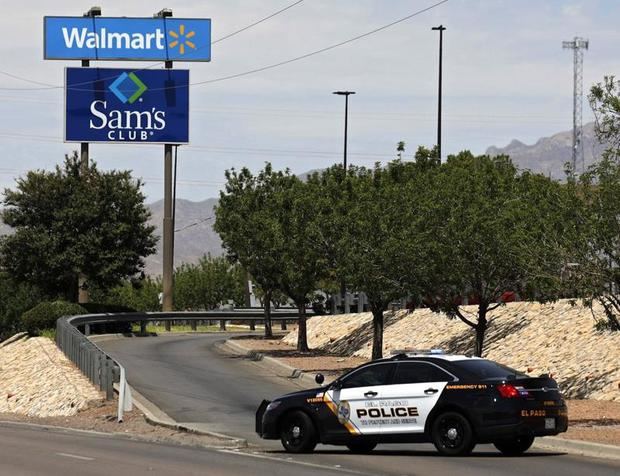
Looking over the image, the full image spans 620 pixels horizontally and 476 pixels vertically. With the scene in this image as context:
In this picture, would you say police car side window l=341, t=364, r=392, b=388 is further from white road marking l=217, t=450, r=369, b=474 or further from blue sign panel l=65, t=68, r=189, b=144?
blue sign panel l=65, t=68, r=189, b=144

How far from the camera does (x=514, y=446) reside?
861 inches

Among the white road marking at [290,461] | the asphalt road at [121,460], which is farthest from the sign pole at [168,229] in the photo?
the white road marking at [290,461]

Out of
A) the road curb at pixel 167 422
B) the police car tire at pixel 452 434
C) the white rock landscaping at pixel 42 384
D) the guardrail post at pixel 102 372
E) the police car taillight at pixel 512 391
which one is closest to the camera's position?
the police car taillight at pixel 512 391

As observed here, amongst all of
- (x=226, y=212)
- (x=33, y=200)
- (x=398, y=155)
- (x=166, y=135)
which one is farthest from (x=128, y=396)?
(x=166, y=135)

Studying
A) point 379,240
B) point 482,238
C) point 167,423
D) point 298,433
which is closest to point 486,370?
point 298,433

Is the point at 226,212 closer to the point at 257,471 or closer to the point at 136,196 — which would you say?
the point at 136,196

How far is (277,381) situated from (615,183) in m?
16.7

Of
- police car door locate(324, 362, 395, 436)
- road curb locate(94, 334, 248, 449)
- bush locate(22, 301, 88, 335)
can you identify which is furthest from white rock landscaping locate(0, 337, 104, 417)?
police car door locate(324, 362, 395, 436)

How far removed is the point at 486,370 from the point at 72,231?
44637 millimetres

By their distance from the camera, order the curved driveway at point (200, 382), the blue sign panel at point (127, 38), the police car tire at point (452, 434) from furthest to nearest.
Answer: the blue sign panel at point (127, 38), the curved driveway at point (200, 382), the police car tire at point (452, 434)

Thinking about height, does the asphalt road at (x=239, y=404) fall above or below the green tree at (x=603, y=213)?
below

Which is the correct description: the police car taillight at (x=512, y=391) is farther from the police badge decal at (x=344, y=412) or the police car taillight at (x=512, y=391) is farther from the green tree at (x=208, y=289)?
the green tree at (x=208, y=289)

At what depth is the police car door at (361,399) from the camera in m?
22.2

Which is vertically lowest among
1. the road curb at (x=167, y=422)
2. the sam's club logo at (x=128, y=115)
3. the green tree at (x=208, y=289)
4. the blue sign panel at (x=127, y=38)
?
the green tree at (x=208, y=289)
